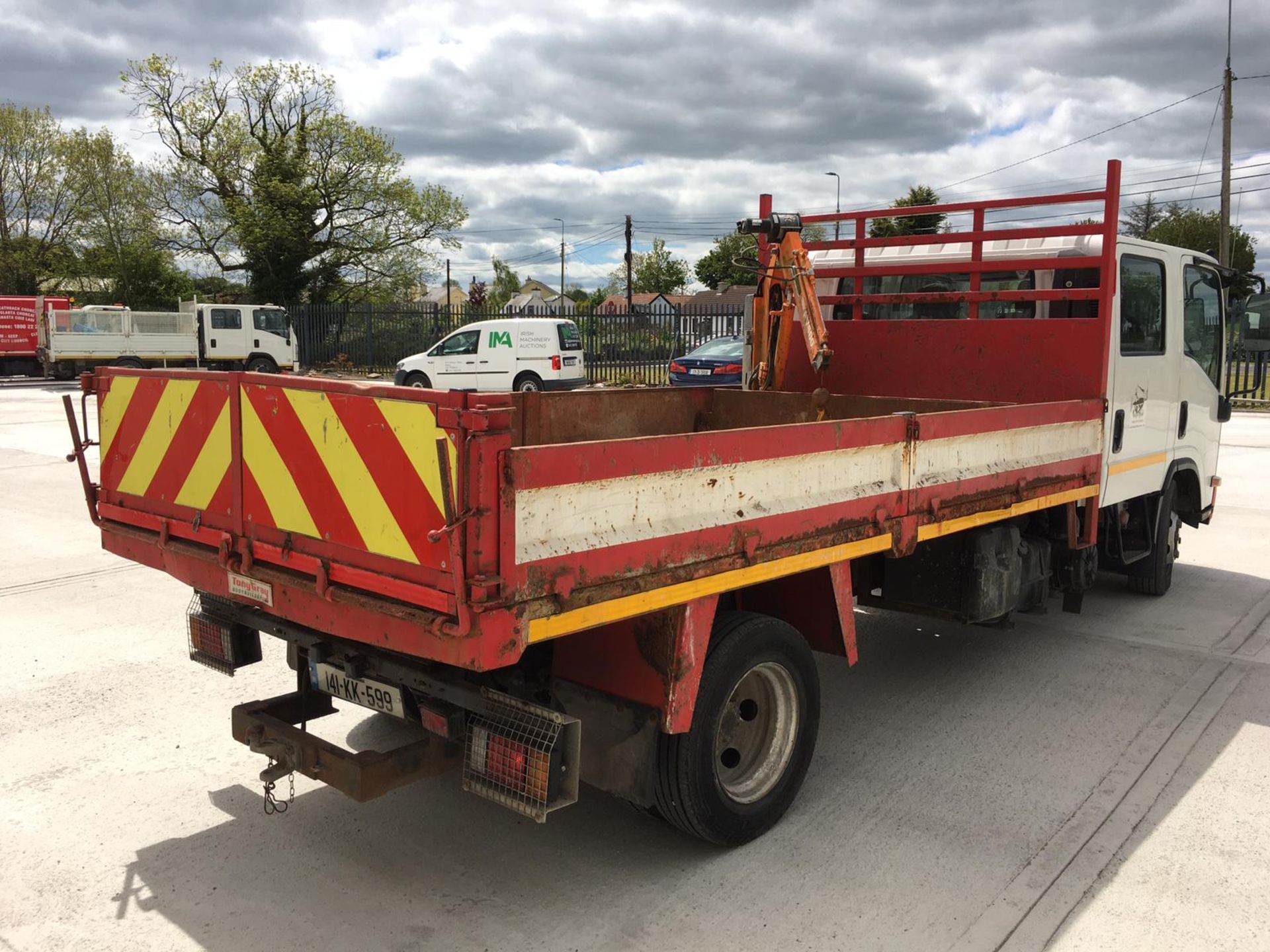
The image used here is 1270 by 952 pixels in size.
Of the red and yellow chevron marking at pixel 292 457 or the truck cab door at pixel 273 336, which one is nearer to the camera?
the red and yellow chevron marking at pixel 292 457

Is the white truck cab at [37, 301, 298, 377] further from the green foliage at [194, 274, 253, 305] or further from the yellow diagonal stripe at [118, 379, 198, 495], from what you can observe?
the yellow diagonal stripe at [118, 379, 198, 495]

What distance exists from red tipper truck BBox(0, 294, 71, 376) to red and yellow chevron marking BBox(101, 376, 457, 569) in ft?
105

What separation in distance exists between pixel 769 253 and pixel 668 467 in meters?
3.87

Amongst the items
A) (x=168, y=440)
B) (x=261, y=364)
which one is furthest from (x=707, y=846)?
(x=261, y=364)

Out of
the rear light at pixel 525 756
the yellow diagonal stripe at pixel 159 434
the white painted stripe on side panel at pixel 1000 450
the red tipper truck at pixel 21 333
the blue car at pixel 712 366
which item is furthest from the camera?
the red tipper truck at pixel 21 333

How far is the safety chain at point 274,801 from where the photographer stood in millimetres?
3723

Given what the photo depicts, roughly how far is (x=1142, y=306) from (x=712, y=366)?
14.1 m

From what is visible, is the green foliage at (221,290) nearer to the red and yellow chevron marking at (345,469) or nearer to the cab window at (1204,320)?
the cab window at (1204,320)

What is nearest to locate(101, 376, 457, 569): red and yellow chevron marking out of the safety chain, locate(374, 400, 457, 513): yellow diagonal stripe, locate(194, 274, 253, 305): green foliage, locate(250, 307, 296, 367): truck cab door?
locate(374, 400, 457, 513): yellow diagonal stripe

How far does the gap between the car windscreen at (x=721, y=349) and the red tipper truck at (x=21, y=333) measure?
21.8m

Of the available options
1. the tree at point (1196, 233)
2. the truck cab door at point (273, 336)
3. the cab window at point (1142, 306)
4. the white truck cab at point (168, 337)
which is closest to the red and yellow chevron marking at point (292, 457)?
the cab window at point (1142, 306)

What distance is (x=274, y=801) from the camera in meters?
4.02

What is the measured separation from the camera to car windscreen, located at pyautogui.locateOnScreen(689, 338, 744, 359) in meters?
20.5

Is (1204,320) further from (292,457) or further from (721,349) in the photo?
(721,349)
